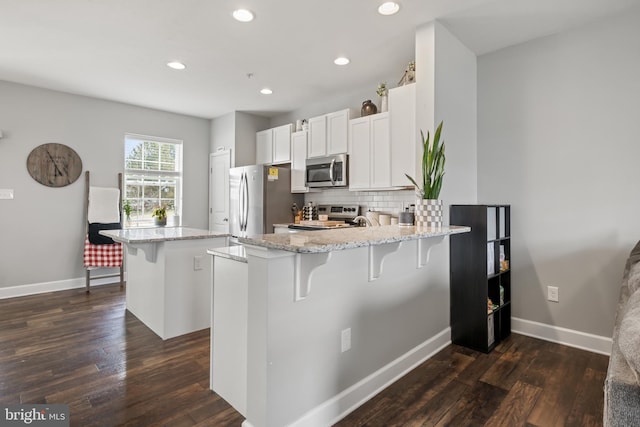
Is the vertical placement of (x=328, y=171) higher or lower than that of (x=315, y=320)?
higher

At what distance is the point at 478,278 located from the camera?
2656 mm

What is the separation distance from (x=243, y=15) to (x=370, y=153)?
181 cm

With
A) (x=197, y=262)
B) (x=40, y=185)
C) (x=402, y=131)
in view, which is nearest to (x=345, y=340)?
(x=197, y=262)

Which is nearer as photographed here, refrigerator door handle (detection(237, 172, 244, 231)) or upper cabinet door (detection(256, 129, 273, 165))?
refrigerator door handle (detection(237, 172, 244, 231))

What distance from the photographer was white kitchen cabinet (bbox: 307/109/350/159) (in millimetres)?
3967

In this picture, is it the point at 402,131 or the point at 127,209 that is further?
the point at 127,209

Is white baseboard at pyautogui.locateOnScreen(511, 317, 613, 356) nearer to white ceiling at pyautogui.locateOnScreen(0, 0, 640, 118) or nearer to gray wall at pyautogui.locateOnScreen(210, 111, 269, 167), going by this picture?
white ceiling at pyautogui.locateOnScreen(0, 0, 640, 118)

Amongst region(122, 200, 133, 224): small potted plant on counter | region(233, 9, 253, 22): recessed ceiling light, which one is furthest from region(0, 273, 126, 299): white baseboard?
region(233, 9, 253, 22): recessed ceiling light

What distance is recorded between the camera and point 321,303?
1.71 metres

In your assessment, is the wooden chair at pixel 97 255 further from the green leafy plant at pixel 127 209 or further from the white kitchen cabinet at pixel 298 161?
the white kitchen cabinet at pixel 298 161

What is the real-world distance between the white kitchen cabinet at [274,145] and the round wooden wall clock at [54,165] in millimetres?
2437

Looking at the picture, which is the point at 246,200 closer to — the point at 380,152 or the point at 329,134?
the point at 329,134

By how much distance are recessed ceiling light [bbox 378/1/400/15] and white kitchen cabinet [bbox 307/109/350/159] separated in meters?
1.49

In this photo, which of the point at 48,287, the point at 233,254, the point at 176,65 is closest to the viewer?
the point at 233,254
